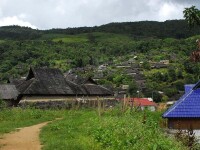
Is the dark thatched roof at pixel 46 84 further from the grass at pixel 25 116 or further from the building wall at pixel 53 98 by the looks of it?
the grass at pixel 25 116

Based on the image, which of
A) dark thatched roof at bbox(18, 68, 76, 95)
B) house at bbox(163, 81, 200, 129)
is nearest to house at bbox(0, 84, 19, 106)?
dark thatched roof at bbox(18, 68, 76, 95)

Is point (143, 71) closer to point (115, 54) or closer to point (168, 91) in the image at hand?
point (168, 91)

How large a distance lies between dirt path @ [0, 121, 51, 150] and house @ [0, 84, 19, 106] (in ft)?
65.6

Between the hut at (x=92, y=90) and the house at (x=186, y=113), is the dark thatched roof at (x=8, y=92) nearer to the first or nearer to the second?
the hut at (x=92, y=90)

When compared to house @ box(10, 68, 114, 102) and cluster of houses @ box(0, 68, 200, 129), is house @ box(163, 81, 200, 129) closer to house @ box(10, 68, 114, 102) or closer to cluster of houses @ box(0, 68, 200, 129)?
cluster of houses @ box(0, 68, 200, 129)

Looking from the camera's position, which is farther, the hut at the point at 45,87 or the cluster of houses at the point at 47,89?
the cluster of houses at the point at 47,89

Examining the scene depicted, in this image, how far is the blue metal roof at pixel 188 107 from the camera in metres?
20.4

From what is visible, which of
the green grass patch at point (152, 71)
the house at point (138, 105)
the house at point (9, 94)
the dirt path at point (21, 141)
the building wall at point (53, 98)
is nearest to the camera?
the dirt path at point (21, 141)

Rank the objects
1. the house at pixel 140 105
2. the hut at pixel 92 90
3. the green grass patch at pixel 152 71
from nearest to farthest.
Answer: the house at pixel 140 105 → the hut at pixel 92 90 → the green grass patch at pixel 152 71

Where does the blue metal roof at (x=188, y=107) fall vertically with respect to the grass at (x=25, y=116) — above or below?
above

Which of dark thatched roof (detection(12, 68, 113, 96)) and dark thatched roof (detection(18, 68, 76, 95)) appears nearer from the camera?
dark thatched roof (detection(18, 68, 76, 95))

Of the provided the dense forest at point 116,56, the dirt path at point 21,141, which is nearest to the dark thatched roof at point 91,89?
the dirt path at point 21,141

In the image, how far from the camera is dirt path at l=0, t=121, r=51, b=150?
46.7 ft

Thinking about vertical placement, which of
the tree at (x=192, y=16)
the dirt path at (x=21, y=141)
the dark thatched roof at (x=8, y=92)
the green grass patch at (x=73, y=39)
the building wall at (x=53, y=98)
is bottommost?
Result: the dirt path at (x=21, y=141)
